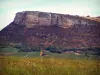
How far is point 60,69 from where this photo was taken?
5.63m

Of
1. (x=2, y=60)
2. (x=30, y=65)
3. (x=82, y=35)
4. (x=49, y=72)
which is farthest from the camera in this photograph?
(x=82, y=35)

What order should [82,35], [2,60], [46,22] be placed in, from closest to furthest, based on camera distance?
[2,60] → [82,35] → [46,22]

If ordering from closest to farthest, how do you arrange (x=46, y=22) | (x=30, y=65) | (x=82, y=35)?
(x=30, y=65), (x=82, y=35), (x=46, y=22)

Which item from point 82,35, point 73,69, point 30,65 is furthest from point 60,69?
→ point 82,35

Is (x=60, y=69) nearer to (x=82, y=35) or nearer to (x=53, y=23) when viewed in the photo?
(x=82, y=35)

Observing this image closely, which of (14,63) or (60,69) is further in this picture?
(14,63)

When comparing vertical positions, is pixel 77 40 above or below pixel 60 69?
below

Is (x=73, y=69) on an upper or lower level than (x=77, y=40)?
upper

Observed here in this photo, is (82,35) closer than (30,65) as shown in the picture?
No

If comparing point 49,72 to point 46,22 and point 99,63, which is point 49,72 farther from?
point 46,22

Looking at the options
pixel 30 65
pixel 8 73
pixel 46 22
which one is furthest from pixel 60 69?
pixel 46 22

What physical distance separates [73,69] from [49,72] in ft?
2.19

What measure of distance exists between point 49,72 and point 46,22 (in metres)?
26.8

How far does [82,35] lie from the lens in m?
20.5
